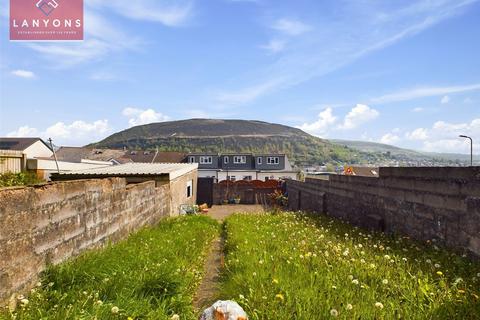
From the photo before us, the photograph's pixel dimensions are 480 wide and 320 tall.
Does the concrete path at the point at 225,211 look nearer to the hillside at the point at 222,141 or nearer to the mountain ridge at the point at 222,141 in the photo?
the mountain ridge at the point at 222,141

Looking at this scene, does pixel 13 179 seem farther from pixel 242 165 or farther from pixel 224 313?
pixel 242 165

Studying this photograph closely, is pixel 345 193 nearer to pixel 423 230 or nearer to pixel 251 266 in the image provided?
pixel 423 230

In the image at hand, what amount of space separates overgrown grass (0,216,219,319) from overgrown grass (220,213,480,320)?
29.2 inches

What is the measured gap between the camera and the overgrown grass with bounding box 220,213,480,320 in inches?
156

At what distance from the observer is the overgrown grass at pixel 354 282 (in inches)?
156

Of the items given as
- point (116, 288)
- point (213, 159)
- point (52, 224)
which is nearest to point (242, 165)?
point (213, 159)

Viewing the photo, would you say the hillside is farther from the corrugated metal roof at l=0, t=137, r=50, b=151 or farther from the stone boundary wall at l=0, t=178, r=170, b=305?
the stone boundary wall at l=0, t=178, r=170, b=305

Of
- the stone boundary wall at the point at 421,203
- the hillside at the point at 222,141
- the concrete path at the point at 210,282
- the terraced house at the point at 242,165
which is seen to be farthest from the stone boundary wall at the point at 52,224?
the hillside at the point at 222,141

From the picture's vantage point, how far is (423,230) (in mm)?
7691

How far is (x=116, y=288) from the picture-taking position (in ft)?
15.8

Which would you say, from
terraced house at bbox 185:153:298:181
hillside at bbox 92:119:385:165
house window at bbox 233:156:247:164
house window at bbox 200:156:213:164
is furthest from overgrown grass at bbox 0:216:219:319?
hillside at bbox 92:119:385:165

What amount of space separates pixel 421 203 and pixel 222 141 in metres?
154

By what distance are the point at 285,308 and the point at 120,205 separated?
5.94 metres

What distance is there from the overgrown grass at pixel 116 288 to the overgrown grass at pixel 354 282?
0.74 meters
